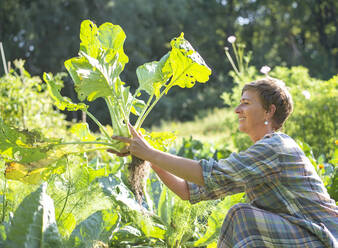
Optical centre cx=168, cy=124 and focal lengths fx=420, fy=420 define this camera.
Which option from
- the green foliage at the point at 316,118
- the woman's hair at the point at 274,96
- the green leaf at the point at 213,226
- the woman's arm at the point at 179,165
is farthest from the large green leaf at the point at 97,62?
the green foliage at the point at 316,118

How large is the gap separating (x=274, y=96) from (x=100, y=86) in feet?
2.91

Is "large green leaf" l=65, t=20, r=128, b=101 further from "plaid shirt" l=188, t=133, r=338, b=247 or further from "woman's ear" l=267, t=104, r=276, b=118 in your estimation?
"woman's ear" l=267, t=104, r=276, b=118

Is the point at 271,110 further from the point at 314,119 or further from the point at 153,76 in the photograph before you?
the point at 314,119

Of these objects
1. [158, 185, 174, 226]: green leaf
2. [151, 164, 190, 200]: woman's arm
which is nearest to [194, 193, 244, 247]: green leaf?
[158, 185, 174, 226]: green leaf

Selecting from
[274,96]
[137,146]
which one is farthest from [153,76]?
[274,96]

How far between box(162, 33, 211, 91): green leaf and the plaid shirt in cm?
54

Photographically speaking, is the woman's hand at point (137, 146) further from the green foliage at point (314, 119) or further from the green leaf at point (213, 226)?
the green foliage at point (314, 119)

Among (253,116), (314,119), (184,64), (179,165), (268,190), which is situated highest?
(314,119)

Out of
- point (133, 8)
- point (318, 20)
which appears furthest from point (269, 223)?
point (318, 20)

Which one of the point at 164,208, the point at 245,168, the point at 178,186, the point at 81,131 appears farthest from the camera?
the point at 164,208

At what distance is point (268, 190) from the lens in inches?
77.5

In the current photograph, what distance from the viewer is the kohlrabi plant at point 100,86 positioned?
208cm

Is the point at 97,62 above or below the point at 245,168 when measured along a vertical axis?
above

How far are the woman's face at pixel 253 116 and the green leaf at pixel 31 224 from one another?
3.42 feet
